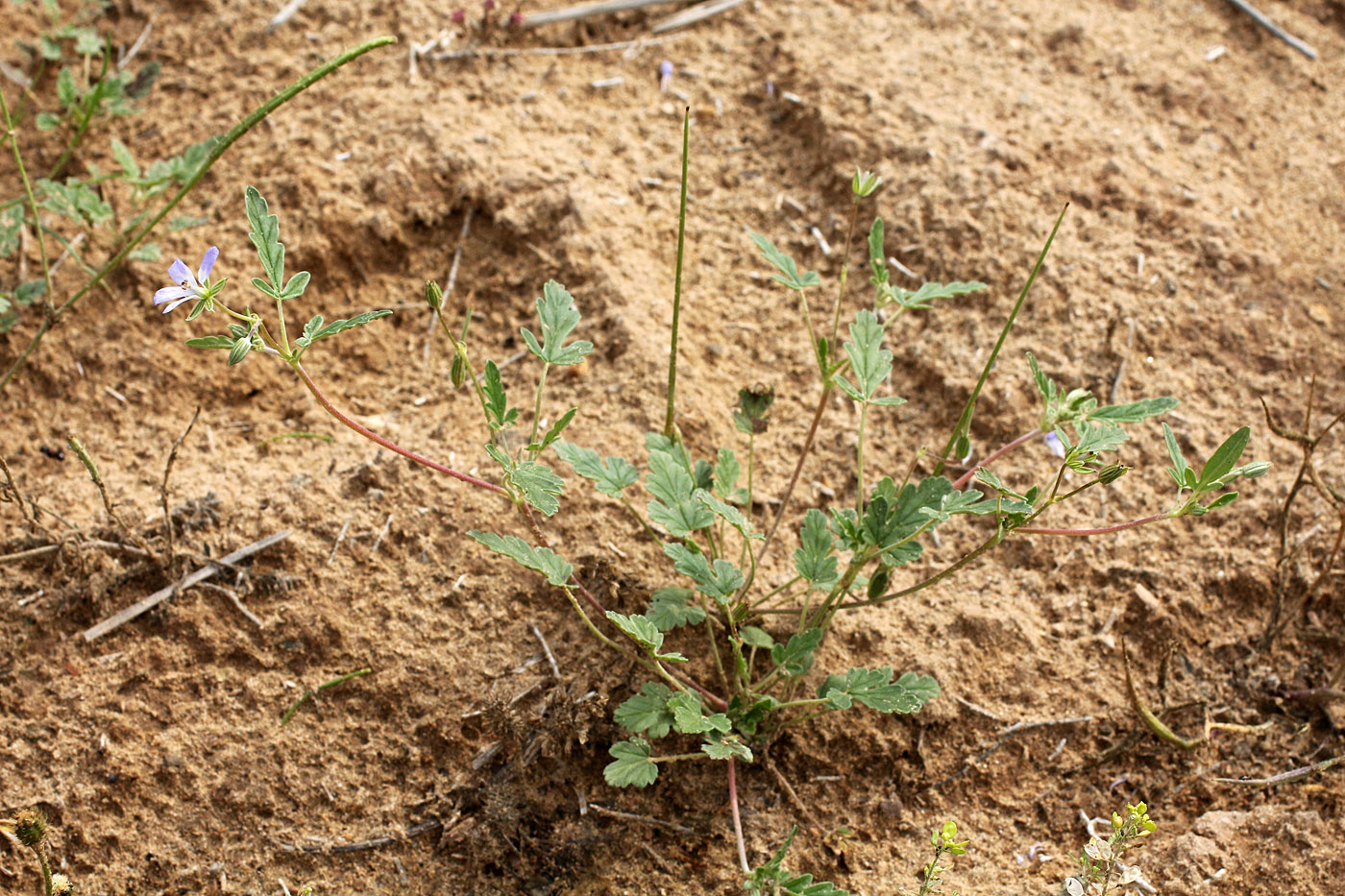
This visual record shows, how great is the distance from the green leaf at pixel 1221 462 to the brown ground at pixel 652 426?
0.48 m

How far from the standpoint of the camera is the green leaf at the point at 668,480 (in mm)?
1915

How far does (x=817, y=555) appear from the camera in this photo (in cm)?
189

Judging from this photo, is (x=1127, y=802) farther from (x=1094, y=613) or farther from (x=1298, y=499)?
(x=1298, y=499)

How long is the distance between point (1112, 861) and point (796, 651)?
25.2 inches

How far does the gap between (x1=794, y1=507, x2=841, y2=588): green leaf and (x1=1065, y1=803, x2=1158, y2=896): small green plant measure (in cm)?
62

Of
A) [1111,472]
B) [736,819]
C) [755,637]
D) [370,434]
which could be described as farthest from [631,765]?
[1111,472]

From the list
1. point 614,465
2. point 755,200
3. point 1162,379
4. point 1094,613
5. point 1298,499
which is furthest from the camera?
point 755,200

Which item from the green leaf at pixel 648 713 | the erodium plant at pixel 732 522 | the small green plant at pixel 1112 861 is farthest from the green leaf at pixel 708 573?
the small green plant at pixel 1112 861

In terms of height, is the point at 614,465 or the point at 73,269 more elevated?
the point at 614,465

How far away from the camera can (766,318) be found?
273 centimetres

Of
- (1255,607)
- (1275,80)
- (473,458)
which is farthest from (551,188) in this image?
(1275,80)

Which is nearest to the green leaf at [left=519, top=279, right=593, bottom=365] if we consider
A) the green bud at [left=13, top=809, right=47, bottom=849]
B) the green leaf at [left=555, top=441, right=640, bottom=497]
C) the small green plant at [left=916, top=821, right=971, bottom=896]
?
the green leaf at [left=555, top=441, right=640, bottom=497]

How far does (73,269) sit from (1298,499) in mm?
3229

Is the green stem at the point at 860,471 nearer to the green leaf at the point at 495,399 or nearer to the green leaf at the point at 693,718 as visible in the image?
the green leaf at the point at 693,718
